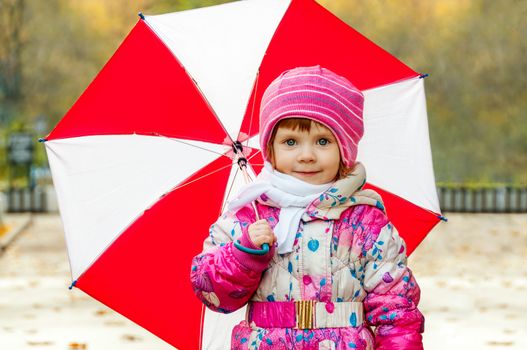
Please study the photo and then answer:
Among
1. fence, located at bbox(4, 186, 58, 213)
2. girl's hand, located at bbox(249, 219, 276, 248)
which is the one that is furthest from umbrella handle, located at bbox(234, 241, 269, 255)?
fence, located at bbox(4, 186, 58, 213)

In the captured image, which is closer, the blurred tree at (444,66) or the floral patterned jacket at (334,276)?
the floral patterned jacket at (334,276)

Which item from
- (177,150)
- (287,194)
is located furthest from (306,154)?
(177,150)

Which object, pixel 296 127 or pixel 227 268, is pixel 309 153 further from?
pixel 227 268

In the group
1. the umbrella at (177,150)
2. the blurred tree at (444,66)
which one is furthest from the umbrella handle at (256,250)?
the blurred tree at (444,66)

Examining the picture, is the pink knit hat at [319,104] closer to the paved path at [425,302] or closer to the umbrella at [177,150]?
the umbrella at [177,150]

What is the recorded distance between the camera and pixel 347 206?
324cm

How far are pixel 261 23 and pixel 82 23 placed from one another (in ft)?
124

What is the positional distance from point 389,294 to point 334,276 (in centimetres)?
17

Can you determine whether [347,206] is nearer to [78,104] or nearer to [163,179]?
[163,179]

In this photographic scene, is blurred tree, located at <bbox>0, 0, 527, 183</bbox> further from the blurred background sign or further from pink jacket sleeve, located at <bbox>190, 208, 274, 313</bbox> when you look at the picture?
pink jacket sleeve, located at <bbox>190, 208, 274, 313</bbox>

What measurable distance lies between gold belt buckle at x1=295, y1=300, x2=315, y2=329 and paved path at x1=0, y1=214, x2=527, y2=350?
520 cm

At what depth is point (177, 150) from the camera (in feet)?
13.8

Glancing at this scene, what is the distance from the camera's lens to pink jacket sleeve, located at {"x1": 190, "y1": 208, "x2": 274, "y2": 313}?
10.3ft

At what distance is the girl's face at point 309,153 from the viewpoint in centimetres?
324
